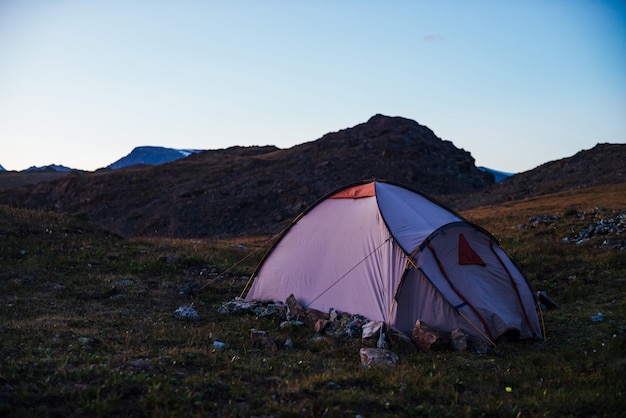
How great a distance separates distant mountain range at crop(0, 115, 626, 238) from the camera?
4047 centimetres

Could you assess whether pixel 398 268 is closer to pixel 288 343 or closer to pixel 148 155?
pixel 288 343

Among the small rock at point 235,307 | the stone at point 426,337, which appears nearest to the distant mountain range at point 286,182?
the small rock at point 235,307

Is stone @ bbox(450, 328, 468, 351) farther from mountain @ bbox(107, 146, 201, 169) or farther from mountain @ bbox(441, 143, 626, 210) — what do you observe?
mountain @ bbox(107, 146, 201, 169)

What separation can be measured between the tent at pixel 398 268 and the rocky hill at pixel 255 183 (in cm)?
2548

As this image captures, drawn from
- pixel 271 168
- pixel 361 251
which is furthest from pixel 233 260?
pixel 271 168

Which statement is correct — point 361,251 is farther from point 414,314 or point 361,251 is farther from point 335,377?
point 335,377

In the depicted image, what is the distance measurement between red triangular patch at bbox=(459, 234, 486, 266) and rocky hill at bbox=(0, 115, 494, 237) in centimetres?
2738

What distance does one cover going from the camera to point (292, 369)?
306 inches

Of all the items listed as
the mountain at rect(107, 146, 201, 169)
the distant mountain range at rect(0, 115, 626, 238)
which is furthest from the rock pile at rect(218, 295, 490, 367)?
the mountain at rect(107, 146, 201, 169)

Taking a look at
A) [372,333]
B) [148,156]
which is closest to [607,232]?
[372,333]

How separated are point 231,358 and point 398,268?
3866mm

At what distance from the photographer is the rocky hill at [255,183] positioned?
140ft

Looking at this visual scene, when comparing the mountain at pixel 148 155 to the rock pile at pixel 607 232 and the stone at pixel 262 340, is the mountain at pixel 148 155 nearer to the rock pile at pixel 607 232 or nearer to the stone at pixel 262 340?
the rock pile at pixel 607 232

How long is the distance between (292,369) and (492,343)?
392cm
